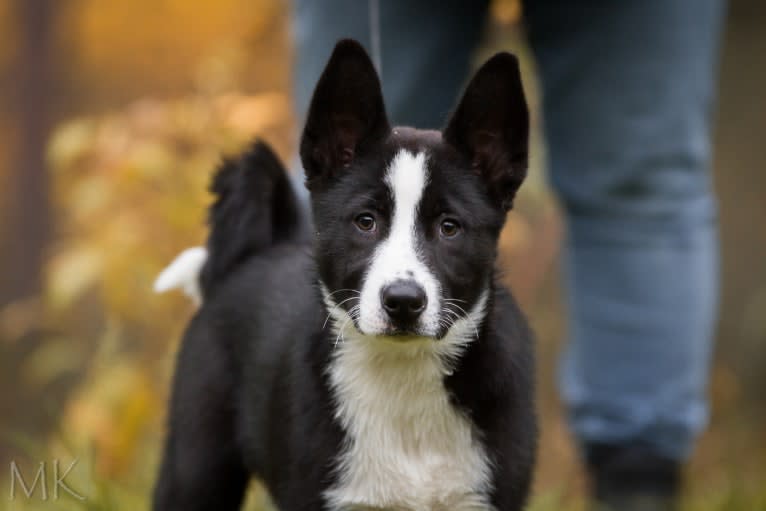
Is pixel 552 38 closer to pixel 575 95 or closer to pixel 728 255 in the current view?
pixel 575 95

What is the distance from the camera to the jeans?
3.75m

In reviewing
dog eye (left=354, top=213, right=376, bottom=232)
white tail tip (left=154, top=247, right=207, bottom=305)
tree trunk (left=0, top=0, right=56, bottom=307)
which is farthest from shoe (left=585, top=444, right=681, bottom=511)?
tree trunk (left=0, top=0, right=56, bottom=307)

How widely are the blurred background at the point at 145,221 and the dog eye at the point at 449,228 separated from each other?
1.51 m

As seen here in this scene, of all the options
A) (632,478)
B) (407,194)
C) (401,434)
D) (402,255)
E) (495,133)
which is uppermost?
(495,133)

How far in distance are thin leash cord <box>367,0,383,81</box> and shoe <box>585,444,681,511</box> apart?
4.62 ft

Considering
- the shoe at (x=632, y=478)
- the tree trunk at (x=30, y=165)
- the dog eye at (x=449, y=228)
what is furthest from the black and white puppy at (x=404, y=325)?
the tree trunk at (x=30, y=165)

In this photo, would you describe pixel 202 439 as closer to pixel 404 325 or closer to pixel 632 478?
pixel 404 325

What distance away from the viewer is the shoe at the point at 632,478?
3949 millimetres

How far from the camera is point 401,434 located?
300cm

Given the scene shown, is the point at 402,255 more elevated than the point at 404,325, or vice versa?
the point at 402,255

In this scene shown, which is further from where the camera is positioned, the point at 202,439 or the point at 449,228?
the point at 202,439

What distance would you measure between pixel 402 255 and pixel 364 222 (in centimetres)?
18

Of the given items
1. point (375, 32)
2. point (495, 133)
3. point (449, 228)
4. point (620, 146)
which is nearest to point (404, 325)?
point (449, 228)

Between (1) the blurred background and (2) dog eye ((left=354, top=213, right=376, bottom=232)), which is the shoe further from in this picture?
(2) dog eye ((left=354, top=213, right=376, bottom=232))
